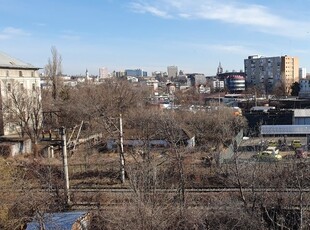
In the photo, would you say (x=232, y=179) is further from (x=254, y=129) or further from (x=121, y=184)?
(x=254, y=129)

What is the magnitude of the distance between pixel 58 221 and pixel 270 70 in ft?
235

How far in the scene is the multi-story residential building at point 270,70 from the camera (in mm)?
71375

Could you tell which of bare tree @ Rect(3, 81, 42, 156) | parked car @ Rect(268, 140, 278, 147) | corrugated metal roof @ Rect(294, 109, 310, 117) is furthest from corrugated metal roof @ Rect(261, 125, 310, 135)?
bare tree @ Rect(3, 81, 42, 156)

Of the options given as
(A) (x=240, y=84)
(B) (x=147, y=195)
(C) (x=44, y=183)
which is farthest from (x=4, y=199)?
(A) (x=240, y=84)

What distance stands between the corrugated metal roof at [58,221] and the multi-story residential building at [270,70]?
63.8 metres

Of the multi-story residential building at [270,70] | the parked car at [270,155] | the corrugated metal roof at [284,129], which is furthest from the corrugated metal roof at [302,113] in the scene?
the multi-story residential building at [270,70]

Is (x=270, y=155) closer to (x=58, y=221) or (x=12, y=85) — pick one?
(x=58, y=221)

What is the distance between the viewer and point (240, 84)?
73.6 meters

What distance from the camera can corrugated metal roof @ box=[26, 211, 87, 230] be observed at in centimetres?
842

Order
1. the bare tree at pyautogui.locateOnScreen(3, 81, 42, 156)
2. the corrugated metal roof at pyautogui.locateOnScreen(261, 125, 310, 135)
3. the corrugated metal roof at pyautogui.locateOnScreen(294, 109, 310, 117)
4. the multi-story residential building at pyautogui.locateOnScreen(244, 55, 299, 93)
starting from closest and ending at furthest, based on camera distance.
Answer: the bare tree at pyautogui.locateOnScreen(3, 81, 42, 156)
the corrugated metal roof at pyautogui.locateOnScreen(261, 125, 310, 135)
the corrugated metal roof at pyautogui.locateOnScreen(294, 109, 310, 117)
the multi-story residential building at pyautogui.locateOnScreen(244, 55, 299, 93)

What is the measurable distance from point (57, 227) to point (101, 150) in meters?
12.5

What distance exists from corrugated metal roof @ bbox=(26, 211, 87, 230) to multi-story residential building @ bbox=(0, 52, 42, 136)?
15124 mm

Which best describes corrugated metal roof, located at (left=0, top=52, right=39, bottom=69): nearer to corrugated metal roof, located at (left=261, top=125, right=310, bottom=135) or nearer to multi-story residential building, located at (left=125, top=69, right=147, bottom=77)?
corrugated metal roof, located at (left=261, top=125, right=310, bottom=135)

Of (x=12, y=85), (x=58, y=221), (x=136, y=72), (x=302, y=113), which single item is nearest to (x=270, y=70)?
(x=302, y=113)
